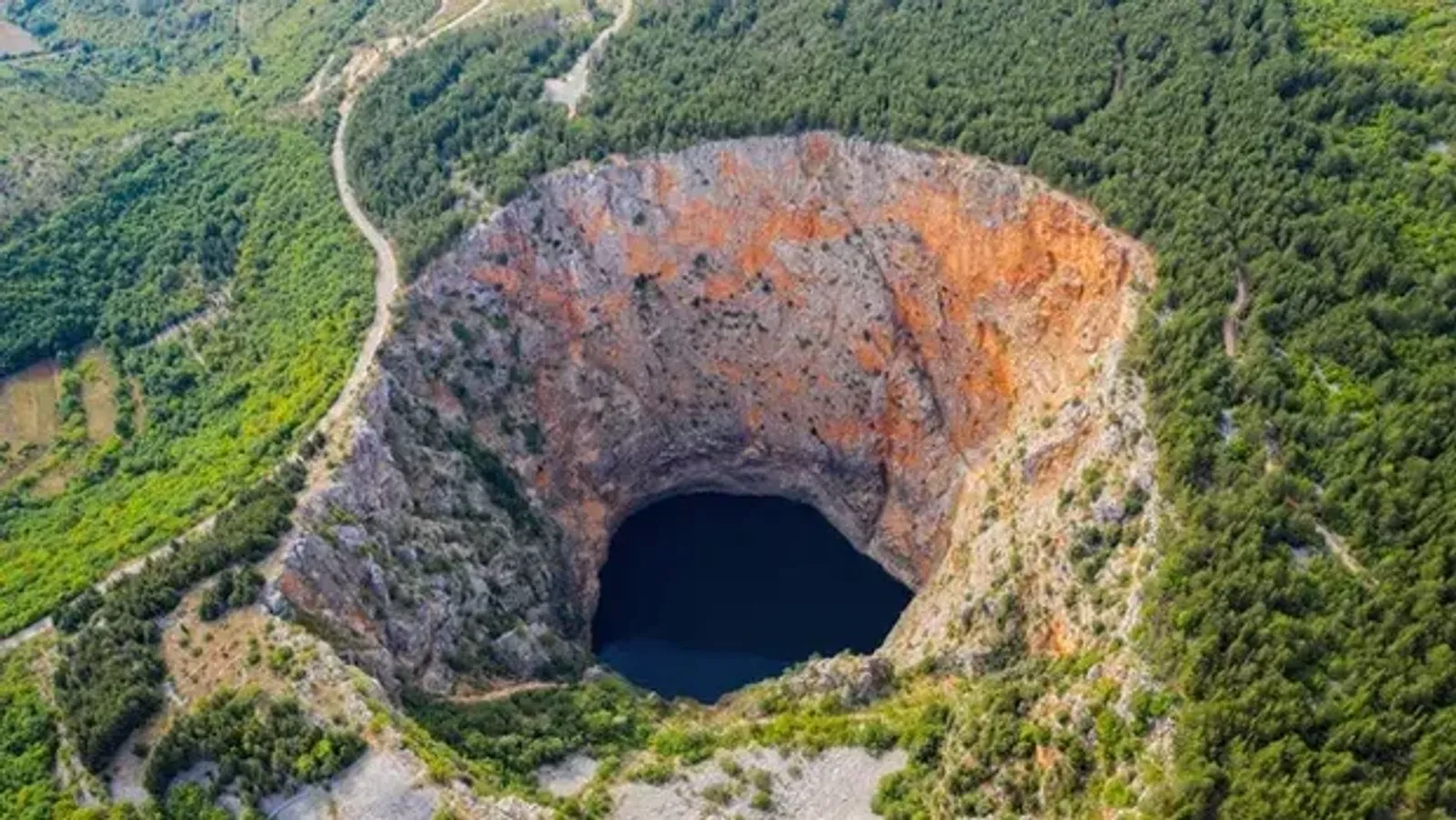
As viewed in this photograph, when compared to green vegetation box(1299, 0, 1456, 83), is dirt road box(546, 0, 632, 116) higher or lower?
lower

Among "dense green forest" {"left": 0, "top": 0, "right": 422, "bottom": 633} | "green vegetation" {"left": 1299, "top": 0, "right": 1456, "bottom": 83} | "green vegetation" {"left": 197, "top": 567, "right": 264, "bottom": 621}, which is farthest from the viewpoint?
"green vegetation" {"left": 1299, "top": 0, "right": 1456, "bottom": 83}

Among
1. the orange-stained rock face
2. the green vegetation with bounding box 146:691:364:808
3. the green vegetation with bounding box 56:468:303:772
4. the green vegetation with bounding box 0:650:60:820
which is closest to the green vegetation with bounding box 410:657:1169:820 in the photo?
the green vegetation with bounding box 146:691:364:808

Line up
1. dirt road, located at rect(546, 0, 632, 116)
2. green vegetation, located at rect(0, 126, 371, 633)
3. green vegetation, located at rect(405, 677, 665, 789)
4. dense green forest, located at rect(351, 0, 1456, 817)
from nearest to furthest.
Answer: dense green forest, located at rect(351, 0, 1456, 817) < green vegetation, located at rect(405, 677, 665, 789) < green vegetation, located at rect(0, 126, 371, 633) < dirt road, located at rect(546, 0, 632, 116)

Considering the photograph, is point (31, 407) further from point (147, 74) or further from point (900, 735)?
point (900, 735)

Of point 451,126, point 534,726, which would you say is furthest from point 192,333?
point 534,726

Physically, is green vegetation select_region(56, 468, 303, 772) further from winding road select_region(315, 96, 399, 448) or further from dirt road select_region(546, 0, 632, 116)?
dirt road select_region(546, 0, 632, 116)

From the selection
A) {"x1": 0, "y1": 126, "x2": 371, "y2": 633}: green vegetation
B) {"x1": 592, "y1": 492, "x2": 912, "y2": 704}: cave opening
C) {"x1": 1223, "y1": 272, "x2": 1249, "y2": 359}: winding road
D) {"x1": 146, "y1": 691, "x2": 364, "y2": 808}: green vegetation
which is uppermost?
{"x1": 1223, "y1": 272, "x2": 1249, "y2": 359}: winding road

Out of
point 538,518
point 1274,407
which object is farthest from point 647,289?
point 1274,407
